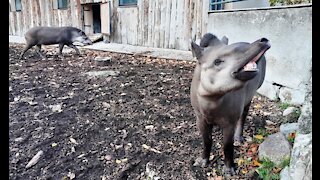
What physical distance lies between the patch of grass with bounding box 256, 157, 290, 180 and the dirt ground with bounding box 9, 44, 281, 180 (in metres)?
0.09

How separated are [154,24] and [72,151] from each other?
245 inches

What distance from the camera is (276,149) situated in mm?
2406

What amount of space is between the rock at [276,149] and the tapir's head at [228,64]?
965 millimetres

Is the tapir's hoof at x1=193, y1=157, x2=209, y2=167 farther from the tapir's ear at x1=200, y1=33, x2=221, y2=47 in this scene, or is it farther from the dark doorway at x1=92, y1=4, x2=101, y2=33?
the dark doorway at x1=92, y1=4, x2=101, y2=33

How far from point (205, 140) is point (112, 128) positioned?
114cm

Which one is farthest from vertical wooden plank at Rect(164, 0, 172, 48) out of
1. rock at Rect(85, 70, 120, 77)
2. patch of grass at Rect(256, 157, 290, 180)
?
patch of grass at Rect(256, 157, 290, 180)

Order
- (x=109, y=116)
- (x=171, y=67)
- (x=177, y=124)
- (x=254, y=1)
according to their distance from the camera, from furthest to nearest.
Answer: (x=254, y=1)
(x=171, y=67)
(x=109, y=116)
(x=177, y=124)

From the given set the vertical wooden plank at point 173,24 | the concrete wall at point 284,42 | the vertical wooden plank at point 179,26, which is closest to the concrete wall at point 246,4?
the vertical wooden plank at point 179,26

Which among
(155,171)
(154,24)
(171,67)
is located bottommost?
(155,171)

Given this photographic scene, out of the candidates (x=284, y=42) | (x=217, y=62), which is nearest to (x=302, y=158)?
(x=217, y=62)

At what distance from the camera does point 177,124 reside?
10.4ft

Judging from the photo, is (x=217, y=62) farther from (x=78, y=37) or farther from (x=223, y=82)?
(x=78, y=37)
